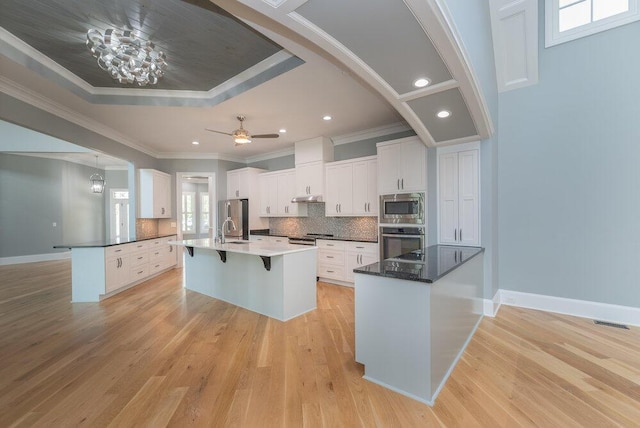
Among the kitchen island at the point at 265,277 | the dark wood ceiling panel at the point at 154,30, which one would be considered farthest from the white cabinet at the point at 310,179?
the dark wood ceiling panel at the point at 154,30

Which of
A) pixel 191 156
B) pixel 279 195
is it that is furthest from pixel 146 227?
pixel 279 195

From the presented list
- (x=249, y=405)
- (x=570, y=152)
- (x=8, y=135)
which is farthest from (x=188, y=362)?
(x=8, y=135)

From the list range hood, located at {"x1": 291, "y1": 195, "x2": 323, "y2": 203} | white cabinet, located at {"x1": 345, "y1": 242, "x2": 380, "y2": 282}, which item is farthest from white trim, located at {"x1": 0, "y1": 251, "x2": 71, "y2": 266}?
white cabinet, located at {"x1": 345, "y1": 242, "x2": 380, "y2": 282}

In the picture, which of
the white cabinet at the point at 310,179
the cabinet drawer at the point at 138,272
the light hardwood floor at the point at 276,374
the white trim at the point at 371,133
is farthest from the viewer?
the white cabinet at the point at 310,179

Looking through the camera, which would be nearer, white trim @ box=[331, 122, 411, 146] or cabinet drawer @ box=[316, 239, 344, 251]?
white trim @ box=[331, 122, 411, 146]

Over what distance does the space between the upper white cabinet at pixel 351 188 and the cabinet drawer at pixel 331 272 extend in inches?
39.5

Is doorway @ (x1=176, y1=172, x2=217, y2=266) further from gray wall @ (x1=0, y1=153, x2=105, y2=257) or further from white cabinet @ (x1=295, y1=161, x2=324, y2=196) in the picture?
white cabinet @ (x1=295, y1=161, x2=324, y2=196)

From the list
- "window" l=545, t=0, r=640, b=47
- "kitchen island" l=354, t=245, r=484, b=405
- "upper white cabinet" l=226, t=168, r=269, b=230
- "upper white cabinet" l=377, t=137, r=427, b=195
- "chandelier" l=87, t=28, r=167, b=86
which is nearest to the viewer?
"kitchen island" l=354, t=245, r=484, b=405

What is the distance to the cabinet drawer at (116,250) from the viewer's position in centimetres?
432

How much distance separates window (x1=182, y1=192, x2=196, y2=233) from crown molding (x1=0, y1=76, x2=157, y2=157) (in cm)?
408

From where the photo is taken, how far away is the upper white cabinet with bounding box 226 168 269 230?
21.1ft

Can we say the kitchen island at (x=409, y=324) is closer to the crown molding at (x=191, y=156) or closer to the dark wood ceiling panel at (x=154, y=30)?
the dark wood ceiling panel at (x=154, y=30)

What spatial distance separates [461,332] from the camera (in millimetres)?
2553

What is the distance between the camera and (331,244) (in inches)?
200
